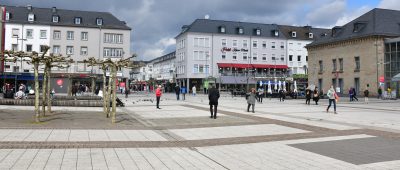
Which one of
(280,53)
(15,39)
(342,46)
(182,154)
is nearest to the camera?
(182,154)

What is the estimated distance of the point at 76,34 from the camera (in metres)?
67.0

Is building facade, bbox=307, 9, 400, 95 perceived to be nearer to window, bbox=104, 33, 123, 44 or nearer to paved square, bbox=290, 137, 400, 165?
window, bbox=104, 33, 123, 44

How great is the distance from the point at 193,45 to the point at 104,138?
67673mm

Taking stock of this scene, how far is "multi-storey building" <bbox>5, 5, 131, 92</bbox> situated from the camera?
6462cm

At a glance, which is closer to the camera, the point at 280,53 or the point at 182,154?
the point at 182,154

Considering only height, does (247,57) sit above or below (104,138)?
above

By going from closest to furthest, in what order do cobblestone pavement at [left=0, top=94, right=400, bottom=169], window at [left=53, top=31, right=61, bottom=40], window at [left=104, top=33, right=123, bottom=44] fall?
cobblestone pavement at [left=0, top=94, right=400, bottom=169]
window at [left=53, top=31, right=61, bottom=40]
window at [left=104, top=33, right=123, bottom=44]

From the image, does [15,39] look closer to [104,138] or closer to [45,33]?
[45,33]

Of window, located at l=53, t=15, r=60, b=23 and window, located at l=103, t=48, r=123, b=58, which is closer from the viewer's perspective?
window, located at l=53, t=15, r=60, b=23

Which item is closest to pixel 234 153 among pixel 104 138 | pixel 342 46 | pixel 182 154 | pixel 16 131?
pixel 182 154

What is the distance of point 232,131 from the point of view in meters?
12.7

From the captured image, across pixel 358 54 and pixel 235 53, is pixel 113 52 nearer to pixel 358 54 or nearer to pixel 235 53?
pixel 235 53

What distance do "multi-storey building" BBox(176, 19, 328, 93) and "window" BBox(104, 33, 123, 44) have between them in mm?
14594

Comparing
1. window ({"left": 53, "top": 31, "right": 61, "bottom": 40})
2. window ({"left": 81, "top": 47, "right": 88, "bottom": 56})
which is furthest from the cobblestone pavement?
window ({"left": 53, "top": 31, "right": 61, "bottom": 40})
